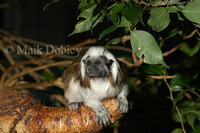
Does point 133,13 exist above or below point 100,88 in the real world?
above

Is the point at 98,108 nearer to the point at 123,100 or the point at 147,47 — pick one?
the point at 123,100

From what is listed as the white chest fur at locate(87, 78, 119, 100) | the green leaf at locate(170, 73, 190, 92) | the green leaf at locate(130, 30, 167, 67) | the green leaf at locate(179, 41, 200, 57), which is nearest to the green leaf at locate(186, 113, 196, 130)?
the green leaf at locate(170, 73, 190, 92)

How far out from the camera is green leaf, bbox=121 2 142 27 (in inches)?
38.5

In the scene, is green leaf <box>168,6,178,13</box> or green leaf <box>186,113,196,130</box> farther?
green leaf <box>186,113,196,130</box>

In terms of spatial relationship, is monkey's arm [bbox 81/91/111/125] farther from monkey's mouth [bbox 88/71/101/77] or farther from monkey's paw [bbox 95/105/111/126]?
monkey's mouth [bbox 88/71/101/77]

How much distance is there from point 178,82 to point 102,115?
2.06ft

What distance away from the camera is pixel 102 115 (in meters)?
1.62

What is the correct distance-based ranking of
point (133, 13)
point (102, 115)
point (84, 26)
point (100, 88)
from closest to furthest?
point (133, 13) → point (84, 26) → point (102, 115) → point (100, 88)

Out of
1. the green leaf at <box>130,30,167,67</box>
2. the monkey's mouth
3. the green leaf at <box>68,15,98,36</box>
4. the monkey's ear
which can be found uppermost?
the green leaf at <box>68,15,98,36</box>

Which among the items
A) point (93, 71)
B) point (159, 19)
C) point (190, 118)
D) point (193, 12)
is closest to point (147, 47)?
point (159, 19)

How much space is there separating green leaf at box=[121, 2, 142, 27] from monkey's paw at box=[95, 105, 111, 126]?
0.80m

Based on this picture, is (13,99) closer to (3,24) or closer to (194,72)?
(194,72)

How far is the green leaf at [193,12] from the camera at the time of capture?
1063 millimetres

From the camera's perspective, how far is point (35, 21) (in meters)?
4.45
